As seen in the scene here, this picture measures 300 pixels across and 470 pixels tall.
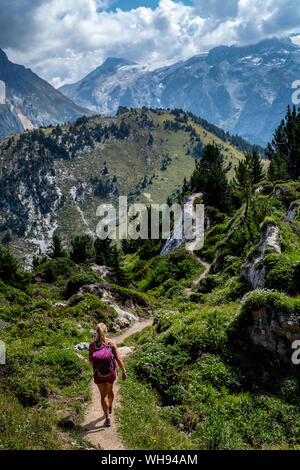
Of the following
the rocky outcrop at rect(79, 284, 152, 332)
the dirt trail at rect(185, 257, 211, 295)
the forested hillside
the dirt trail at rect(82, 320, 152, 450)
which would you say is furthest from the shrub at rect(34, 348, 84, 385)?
the dirt trail at rect(185, 257, 211, 295)

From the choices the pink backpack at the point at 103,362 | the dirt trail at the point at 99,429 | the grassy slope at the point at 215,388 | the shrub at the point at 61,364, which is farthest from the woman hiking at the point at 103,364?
the shrub at the point at 61,364

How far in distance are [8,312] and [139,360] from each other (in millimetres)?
11118

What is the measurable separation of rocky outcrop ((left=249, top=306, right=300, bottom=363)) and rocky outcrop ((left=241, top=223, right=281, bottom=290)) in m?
3.23

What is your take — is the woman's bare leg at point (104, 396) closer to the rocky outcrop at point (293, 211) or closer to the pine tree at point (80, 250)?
the rocky outcrop at point (293, 211)

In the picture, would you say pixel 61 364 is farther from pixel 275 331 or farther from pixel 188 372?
pixel 275 331

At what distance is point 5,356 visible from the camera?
11.1m

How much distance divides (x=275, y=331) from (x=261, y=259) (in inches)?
219

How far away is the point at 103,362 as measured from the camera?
28.1 feet

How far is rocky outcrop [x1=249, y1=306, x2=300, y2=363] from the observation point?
10.9 m

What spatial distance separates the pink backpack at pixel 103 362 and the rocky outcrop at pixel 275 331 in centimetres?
676

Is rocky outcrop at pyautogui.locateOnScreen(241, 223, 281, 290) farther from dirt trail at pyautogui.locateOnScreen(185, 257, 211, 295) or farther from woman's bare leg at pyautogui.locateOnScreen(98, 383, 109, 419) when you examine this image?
dirt trail at pyautogui.locateOnScreen(185, 257, 211, 295)

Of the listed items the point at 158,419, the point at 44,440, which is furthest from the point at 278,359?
the point at 44,440

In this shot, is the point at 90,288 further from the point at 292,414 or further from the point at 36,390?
the point at 292,414

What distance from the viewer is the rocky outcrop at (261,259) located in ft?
51.0
